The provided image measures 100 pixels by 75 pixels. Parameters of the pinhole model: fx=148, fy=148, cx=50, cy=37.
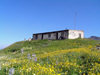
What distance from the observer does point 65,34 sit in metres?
42.9

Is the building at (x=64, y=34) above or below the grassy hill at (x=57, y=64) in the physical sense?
above

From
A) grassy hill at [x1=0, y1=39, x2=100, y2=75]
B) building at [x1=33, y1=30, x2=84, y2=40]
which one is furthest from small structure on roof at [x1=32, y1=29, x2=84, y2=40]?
grassy hill at [x1=0, y1=39, x2=100, y2=75]

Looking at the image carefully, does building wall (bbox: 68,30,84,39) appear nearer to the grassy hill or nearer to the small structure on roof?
the small structure on roof

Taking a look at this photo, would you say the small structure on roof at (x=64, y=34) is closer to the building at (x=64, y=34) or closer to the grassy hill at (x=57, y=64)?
the building at (x=64, y=34)

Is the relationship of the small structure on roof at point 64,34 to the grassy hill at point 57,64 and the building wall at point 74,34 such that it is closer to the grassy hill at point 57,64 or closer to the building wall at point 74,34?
the building wall at point 74,34

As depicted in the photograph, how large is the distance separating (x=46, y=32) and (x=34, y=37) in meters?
6.91

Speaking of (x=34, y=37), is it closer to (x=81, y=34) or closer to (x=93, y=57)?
(x=81, y=34)

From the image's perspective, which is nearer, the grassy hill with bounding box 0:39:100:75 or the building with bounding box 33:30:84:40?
the grassy hill with bounding box 0:39:100:75

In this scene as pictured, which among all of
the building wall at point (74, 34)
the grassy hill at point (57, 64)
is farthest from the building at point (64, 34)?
the grassy hill at point (57, 64)

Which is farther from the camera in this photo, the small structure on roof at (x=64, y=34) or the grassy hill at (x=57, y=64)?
the small structure on roof at (x=64, y=34)

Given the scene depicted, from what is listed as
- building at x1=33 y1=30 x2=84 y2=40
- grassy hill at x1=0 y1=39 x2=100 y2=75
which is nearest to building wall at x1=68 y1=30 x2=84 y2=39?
building at x1=33 y1=30 x2=84 y2=40

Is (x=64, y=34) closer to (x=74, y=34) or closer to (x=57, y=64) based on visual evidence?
(x=74, y=34)

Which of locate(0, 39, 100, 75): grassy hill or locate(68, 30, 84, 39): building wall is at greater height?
locate(68, 30, 84, 39): building wall

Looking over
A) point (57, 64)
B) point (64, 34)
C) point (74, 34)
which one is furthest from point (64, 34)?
point (57, 64)
